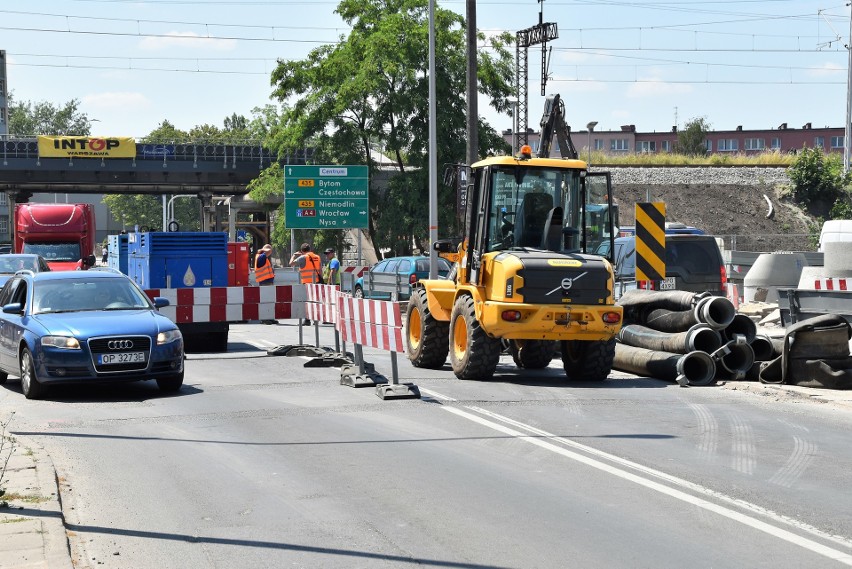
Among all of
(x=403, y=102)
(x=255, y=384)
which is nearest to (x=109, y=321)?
(x=255, y=384)

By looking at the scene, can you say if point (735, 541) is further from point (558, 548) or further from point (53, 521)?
point (53, 521)

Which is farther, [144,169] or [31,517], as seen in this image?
[144,169]

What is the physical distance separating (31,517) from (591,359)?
31.3 ft

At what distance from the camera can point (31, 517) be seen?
691cm

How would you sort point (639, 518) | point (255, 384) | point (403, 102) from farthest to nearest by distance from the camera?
point (403, 102) < point (255, 384) < point (639, 518)

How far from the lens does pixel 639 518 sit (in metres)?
7.16

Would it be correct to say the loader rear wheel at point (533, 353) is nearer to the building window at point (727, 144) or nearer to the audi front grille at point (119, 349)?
the audi front grille at point (119, 349)

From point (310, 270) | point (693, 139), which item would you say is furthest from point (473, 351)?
point (693, 139)

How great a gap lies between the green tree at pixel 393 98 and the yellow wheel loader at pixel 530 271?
31.5m

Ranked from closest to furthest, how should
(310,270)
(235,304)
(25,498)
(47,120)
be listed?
(25,498) → (235,304) → (310,270) → (47,120)

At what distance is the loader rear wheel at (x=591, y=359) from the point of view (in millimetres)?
15250

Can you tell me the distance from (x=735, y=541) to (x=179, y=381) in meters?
9.06

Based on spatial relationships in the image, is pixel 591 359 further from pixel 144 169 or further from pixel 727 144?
pixel 727 144

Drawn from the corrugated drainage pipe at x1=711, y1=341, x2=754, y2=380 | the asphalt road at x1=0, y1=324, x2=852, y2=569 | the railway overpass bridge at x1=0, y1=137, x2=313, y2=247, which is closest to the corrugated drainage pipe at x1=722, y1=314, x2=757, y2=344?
the corrugated drainage pipe at x1=711, y1=341, x2=754, y2=380
